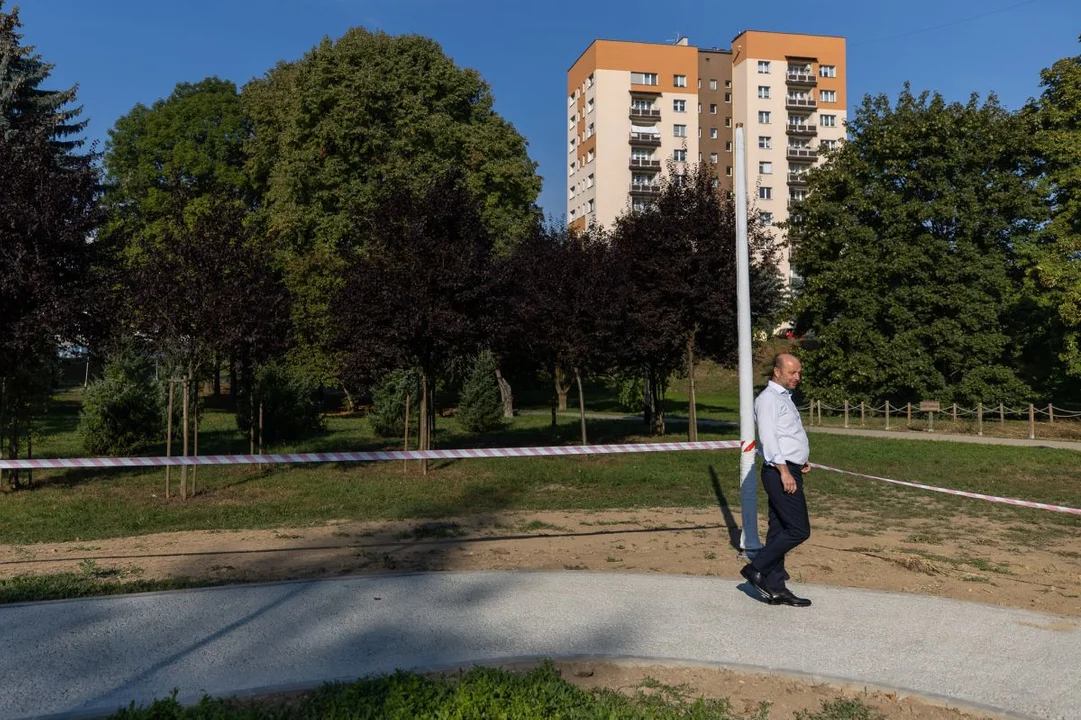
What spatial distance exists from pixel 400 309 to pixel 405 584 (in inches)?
381

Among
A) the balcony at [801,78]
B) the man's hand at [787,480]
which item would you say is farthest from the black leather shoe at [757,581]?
the balcony at [801,78]

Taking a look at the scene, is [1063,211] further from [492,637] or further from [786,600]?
[492,637]

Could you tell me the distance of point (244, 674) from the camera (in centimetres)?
483

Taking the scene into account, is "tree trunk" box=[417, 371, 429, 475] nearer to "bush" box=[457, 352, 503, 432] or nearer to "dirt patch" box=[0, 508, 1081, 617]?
"dirt patch" box=[0, 508, 1081, 617]

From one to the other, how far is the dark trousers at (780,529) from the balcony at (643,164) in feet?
211

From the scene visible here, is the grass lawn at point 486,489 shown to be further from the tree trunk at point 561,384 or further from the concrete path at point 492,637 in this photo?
the tree trunk at point 561,384

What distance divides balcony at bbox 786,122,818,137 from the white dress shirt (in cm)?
6666

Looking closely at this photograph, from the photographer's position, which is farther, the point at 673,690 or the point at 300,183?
the point at 300,183

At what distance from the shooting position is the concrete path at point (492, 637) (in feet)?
15.5

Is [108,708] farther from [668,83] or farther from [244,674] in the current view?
[668,83]

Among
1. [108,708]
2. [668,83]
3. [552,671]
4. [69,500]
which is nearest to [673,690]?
[552,671]

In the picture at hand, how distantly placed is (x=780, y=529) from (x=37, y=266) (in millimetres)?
12100

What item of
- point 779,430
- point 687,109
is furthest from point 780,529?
point 687,109

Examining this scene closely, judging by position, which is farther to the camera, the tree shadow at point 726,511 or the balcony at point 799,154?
the balcony at point 799,154
